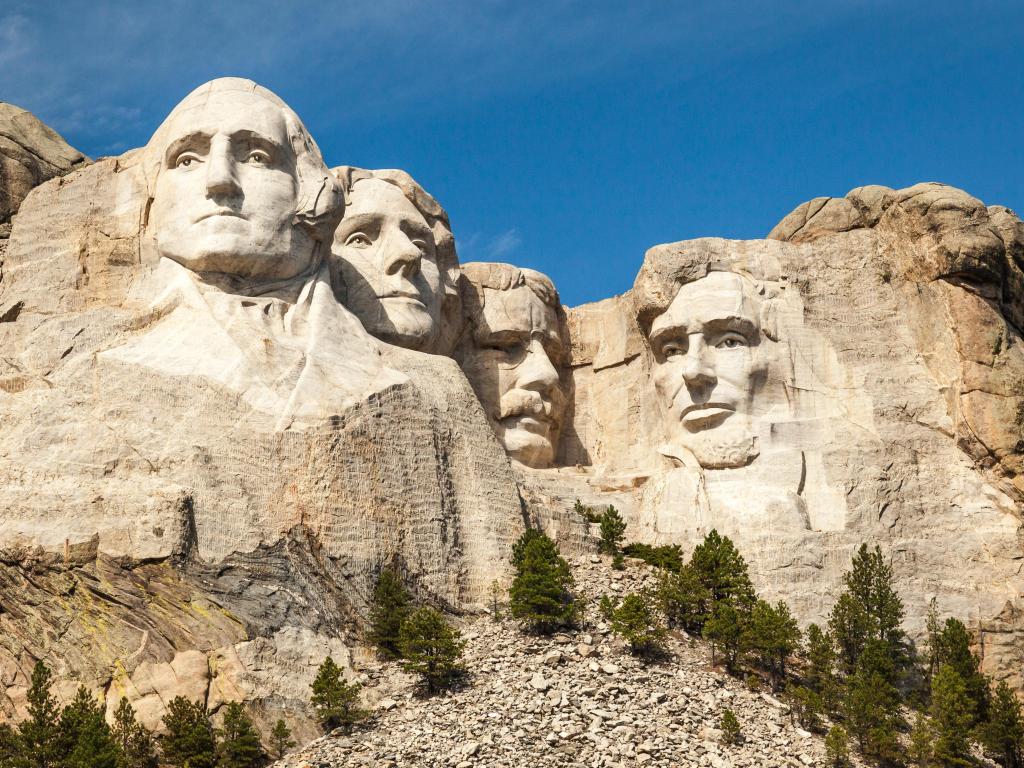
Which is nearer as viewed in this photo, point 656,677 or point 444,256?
point 656,677

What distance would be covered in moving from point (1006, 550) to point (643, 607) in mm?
6133

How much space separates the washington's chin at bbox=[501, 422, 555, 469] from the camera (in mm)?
35156

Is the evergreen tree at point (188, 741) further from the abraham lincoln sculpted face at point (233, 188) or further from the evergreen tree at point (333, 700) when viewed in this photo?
the abraham lincoln sculpted face at point (233, 188)

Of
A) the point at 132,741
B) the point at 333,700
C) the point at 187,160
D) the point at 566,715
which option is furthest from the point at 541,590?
the point at 187,160

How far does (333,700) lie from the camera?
27109mm

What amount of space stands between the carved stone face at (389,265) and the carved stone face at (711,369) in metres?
3.50

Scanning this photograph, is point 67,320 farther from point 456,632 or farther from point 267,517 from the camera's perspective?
point 456,632

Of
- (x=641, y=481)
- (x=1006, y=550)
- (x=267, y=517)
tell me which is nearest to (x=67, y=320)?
(x=267, y=517)

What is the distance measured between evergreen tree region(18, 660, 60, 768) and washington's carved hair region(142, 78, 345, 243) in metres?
8.27

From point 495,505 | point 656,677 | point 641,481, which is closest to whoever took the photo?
point 656,677

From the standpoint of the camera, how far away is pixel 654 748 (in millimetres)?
27062

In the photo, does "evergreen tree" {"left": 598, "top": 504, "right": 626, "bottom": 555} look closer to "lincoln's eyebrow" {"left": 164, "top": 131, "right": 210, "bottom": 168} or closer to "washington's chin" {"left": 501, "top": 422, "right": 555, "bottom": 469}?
"washington's chin" {"left": 501, "top": 422, "right": 555, "bottom": 469}

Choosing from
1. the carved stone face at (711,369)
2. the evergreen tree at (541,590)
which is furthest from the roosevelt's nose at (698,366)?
the evergreen tree at (541,590)

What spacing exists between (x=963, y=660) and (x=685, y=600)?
3.67 meters
